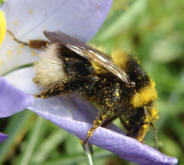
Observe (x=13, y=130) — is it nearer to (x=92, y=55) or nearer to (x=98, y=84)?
A: (x=98, y=84)

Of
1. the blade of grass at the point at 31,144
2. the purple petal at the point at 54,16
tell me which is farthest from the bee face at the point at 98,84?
the blade of grass at the point at 31,144

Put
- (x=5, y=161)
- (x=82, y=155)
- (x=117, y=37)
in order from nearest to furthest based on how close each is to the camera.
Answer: (x=82, y=155)
(x=5, y=161)
(x=117, y=37)

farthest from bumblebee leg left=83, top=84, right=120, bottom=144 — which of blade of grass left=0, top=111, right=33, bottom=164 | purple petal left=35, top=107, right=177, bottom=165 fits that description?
blade of grass left=0, top=111, right=33, bottom=164

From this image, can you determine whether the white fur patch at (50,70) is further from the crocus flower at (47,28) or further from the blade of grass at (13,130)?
the blade of grass at (13,130)

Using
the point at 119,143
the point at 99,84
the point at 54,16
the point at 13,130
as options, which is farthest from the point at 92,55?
the point at 13,130

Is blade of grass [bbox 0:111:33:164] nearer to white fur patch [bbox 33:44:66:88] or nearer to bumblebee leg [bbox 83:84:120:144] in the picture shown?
white fur patch [bbox 33:44:66:88]

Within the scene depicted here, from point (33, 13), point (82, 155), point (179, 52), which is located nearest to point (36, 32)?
point (33, 13)

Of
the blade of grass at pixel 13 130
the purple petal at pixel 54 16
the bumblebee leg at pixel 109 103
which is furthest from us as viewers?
the blade of grass at pixel 13 130

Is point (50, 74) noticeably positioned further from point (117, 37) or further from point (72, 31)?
point (117, 37)

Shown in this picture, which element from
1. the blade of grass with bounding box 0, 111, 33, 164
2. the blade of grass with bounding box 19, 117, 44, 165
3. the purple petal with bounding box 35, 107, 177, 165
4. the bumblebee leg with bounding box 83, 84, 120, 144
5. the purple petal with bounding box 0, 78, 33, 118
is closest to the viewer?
the purple petal with bounding box 0, 78, 33, 118
